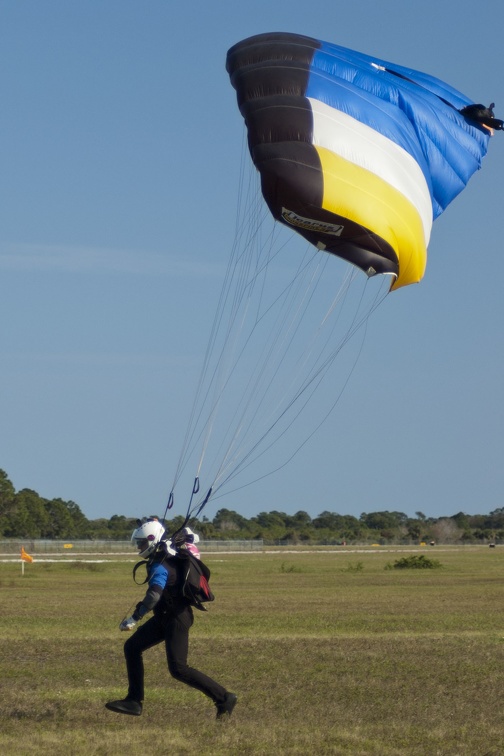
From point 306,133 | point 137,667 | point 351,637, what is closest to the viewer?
point 137,667

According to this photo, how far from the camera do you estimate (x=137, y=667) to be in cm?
1080

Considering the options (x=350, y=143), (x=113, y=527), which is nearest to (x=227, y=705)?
(x=350, y=143)

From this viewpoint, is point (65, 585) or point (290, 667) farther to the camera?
point (65, 585)

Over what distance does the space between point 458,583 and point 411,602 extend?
11.5 m

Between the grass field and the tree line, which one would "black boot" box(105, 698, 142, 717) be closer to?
the grass field

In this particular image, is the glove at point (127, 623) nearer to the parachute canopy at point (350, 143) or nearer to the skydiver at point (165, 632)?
the skydiver at point (165, 632)

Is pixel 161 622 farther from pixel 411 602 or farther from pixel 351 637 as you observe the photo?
pixel 411 602

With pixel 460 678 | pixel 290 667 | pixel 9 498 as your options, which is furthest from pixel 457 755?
pixel 9 498

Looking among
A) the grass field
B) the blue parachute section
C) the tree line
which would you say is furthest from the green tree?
the blue parachute section

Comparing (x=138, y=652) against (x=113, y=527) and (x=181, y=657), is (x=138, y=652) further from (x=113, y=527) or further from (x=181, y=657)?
(x=113, y=527)

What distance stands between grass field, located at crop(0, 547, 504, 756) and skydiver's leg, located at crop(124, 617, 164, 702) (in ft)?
1.04

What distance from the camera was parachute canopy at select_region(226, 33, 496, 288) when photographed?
1250 cm

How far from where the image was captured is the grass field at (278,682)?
9852 mm

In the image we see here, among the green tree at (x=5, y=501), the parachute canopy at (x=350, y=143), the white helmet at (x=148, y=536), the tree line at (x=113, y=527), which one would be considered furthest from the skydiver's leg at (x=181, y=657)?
the green tree at (x=5, y=501)
